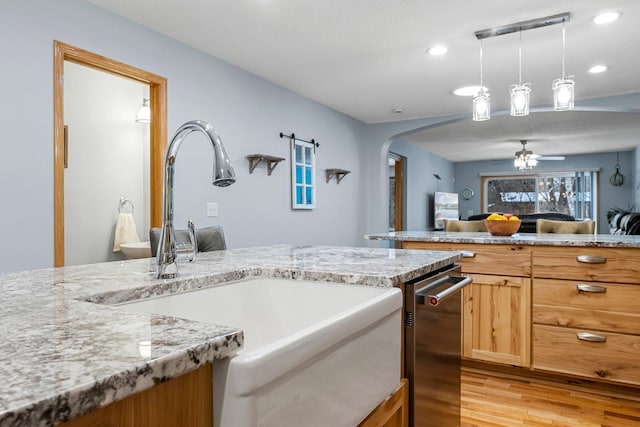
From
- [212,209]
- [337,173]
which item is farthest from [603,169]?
[212,209]

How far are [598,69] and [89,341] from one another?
415 cm

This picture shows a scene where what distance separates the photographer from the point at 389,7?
2.50m

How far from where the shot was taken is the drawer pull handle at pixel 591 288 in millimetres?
2463

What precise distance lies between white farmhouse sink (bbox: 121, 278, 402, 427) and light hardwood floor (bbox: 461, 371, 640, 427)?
1.46 metres

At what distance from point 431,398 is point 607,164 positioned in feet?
31.1

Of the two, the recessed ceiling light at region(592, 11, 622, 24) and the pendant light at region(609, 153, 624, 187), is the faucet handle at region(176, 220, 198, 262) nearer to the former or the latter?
the recessed ceiling light at region(592, 11, 622, 24)

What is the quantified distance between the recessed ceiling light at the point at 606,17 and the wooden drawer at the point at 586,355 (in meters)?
1.86

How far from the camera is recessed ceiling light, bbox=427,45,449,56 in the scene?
306 cm

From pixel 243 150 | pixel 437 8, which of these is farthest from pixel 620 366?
pixel 243 150

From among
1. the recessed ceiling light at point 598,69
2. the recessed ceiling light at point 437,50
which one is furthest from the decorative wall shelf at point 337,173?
the recessed ceiling light at point 598,69

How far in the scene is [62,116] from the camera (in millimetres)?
2371

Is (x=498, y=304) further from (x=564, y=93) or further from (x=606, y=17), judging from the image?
(x=606, y=17)

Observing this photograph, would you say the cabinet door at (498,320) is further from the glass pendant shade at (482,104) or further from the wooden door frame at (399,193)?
the wooden door frame at (399,193)

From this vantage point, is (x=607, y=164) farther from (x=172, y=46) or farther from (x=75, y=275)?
(x=75, y=275)
